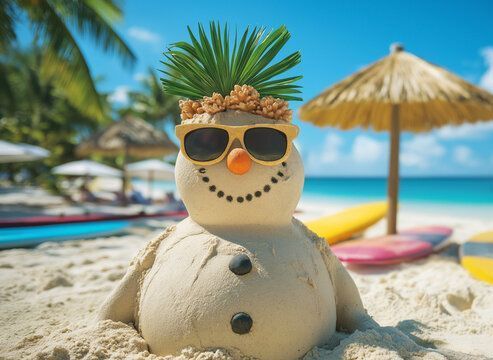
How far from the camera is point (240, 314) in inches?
72.5

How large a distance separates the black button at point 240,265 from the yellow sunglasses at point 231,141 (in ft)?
1.71

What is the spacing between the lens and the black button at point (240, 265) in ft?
6.25

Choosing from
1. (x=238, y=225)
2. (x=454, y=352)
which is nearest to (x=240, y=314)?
(x=238, y=225)

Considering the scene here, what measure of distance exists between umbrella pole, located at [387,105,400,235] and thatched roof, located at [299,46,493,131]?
22.5 inches

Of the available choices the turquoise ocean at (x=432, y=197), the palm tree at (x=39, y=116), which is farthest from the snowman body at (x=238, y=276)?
the palm tree at (x=39, y=116)

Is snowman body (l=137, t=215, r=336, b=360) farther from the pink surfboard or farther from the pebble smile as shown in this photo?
the pink surfboard

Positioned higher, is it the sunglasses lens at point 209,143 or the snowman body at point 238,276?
the sunglasses lens at point 209,143

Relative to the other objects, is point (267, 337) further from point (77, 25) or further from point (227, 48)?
point (77, 25)

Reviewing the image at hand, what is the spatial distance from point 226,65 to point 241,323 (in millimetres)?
1434

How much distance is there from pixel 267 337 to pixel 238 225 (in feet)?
1.96

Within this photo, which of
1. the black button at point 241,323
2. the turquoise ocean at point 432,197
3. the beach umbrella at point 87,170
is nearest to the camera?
the black button at point 241,323

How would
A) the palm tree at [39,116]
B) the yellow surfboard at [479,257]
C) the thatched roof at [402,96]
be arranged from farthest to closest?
the palm tree at [39,116] → the thatched roof at [402,96] → the yellow surfboard at [479,257]

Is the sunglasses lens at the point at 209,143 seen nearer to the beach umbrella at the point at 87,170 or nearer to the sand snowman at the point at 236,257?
the sand snowman at the point at 236,257

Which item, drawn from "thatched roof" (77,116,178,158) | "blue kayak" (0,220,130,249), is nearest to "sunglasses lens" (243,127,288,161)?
"blue kayak" (0,220,130,249)
